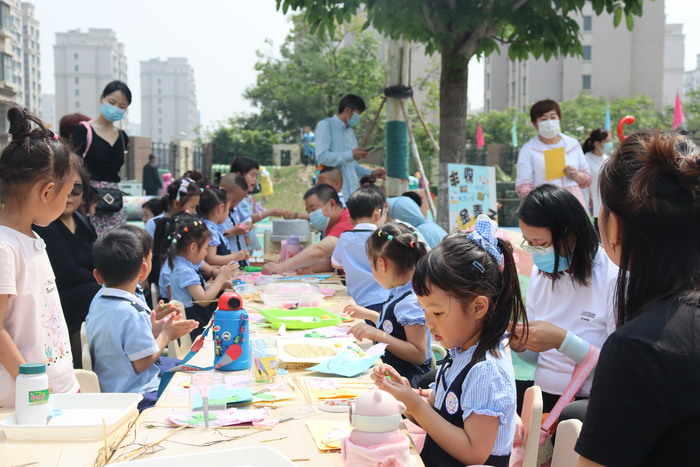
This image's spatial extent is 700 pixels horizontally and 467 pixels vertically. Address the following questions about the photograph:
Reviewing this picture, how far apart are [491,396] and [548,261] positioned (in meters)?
1.16

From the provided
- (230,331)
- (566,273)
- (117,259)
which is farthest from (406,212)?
(230,331)

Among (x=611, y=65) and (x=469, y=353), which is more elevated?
(x=611, y=65)

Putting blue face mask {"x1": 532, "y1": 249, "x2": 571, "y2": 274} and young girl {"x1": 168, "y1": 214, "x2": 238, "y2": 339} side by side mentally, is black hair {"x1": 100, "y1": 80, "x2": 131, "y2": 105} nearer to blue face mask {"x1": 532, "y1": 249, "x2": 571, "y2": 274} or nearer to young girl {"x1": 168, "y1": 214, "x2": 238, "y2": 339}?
young girl {"x1": 168, "y1": 214, "x2": 238, "y2": 339}

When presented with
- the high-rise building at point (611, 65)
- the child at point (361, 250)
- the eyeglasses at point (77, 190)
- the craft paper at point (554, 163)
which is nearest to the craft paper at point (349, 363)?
the child at point (361, 250)

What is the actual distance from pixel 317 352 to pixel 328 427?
31.0 inches

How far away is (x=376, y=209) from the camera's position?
4.46 metres

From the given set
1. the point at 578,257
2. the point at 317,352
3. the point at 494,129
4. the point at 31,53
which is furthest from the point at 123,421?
the point at 31,53

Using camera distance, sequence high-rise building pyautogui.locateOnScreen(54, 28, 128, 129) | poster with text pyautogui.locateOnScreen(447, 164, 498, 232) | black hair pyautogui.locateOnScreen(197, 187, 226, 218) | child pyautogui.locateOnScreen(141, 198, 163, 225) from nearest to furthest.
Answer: black hair pyautogui.locateOnScreen(197, 187, 226, 218)
poster with text pyautogui.locateOnScreen(447, 164, 498, 232)
child pyautogui.locateOnScreen(141, 198, 163, 225)
high-rise building pyautogui.locateOnScreen(54, 28, 128, 129)

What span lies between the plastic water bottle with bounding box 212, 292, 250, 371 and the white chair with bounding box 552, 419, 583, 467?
1115mm

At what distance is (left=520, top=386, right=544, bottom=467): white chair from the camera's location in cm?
201

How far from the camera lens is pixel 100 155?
5.11 meters

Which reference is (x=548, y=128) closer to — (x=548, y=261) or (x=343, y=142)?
(x=343, y=142)

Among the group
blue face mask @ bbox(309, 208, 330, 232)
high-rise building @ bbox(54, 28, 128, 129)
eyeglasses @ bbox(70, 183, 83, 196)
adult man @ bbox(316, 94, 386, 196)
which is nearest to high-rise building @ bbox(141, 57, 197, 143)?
high-rise building @ bbox(54, 28, 128, 129)

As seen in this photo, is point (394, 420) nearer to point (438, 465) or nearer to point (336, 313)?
point (438, 465)
